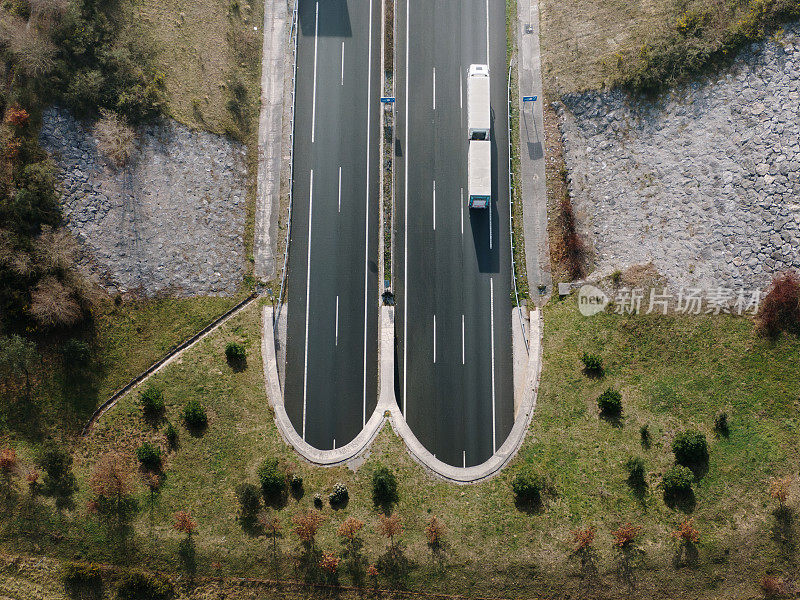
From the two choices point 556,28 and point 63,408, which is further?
point 556,28

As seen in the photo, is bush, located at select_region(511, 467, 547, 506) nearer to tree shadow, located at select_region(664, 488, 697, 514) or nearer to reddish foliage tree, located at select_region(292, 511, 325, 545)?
tree shadow, located at select_region(664, 488, 697, 514)

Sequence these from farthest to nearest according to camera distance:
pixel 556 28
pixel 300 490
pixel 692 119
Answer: pixel 556 28
pixel 692 119
pixel 300 490

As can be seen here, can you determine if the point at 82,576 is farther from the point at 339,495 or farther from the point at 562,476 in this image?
the point at 562,476

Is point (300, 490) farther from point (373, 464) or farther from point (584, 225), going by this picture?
point (584, 225)

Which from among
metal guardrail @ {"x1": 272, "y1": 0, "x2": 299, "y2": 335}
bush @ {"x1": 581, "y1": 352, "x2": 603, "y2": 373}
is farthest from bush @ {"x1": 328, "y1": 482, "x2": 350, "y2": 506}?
bush @ {"x1": 581, "y1": 352, "x2": 603, "y2": 373}

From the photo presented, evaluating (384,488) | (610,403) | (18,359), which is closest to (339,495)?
(384,488)

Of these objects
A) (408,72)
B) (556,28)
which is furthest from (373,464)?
(556,28)
